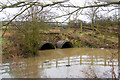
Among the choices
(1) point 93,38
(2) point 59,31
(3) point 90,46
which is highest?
(2) point 59,31

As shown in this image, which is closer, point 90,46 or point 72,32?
point 90,46

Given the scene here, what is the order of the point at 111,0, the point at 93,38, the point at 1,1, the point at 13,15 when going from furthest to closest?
the point at 93,38
the point at 13,15
the point at 1,1
the point at 111,0

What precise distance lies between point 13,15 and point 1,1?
1.63 feet

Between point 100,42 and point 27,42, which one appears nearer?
point 27,42

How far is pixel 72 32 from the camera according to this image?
1176 cm

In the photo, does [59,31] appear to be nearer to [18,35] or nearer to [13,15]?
[18,35]

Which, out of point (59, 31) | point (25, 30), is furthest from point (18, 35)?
point (59, 31)

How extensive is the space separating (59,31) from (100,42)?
4.05m

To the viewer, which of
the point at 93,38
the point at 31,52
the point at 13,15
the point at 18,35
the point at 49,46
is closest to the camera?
the point at 13,15

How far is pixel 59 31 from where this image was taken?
11672 millimetres

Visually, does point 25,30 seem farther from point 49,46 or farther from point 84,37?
point 84,37

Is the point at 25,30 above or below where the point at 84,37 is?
above

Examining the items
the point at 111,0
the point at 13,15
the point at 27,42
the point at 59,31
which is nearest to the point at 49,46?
the point at 59,31

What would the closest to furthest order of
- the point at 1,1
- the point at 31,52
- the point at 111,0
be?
the point at 111,0 → the point at 1,1 → the point at 31,52
